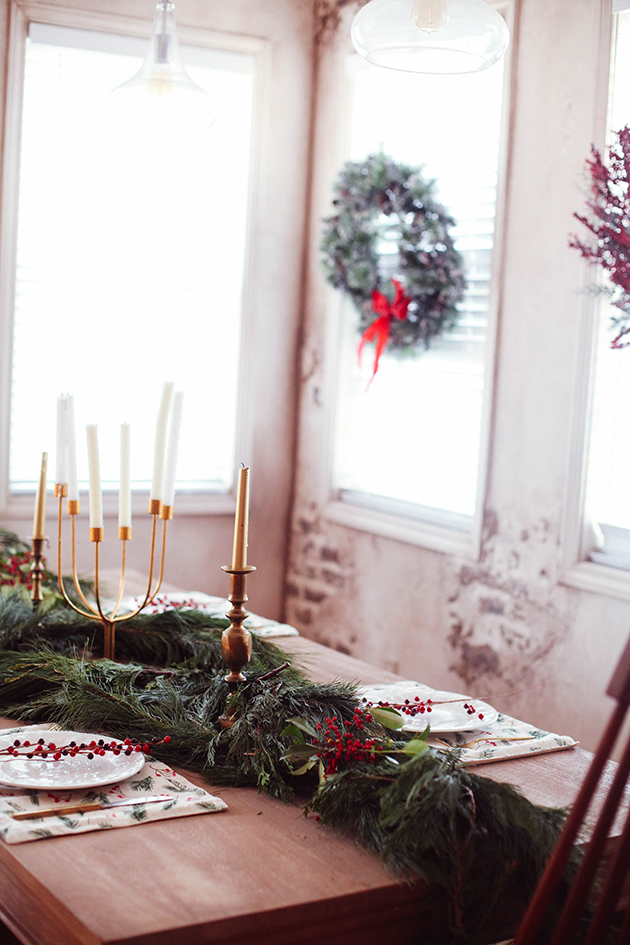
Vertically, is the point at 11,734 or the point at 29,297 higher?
the point at 29,297

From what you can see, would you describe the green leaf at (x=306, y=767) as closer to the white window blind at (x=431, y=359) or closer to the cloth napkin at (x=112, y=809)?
the cloth napkin at (x=112, y=809)

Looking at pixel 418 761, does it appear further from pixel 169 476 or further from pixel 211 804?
pixel 169 476

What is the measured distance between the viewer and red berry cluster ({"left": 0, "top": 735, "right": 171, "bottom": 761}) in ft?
4.81

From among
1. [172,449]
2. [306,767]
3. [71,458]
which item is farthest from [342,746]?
[71,458]

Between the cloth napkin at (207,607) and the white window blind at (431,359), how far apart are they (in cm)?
120

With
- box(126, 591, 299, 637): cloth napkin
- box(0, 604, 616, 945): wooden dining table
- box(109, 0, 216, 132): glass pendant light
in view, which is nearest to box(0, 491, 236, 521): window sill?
box(126, 591, 299, 637): cloth napkin

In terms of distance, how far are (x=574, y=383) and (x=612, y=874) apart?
204 centimetres

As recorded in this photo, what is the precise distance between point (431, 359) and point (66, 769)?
7.87 ft

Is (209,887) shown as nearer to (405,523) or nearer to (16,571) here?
(16,571)

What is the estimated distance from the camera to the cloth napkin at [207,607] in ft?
Result: 7.62

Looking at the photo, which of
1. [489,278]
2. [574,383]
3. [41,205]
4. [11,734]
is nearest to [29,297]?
[41,205]

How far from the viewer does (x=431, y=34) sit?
1.81 m

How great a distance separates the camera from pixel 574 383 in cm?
292

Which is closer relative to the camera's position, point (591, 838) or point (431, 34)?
point (591, 838)
